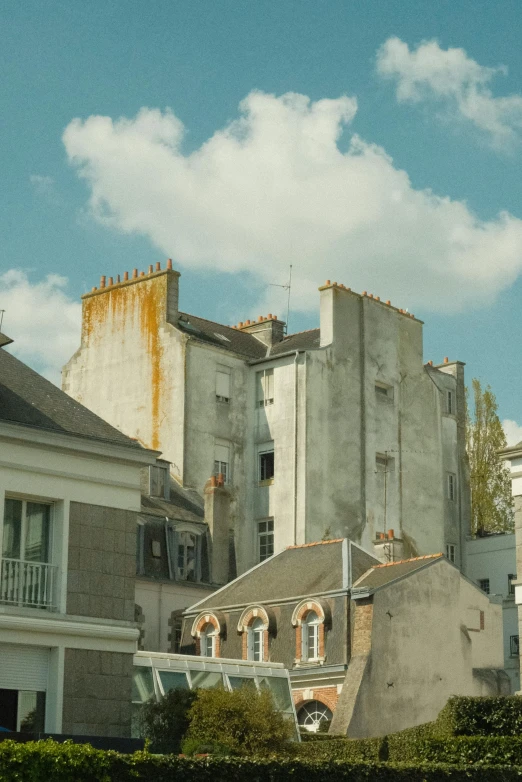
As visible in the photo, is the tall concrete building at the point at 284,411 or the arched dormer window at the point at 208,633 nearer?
the arched dormer window at the point at 208,633

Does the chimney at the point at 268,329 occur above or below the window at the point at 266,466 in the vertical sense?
above

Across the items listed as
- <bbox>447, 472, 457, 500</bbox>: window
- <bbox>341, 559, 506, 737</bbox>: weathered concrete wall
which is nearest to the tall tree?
<bbox>447, 472, 457, 500</bbox>: window

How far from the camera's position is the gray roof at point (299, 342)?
50.6 metres

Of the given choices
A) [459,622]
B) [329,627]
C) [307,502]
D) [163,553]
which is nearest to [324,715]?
[329,627]

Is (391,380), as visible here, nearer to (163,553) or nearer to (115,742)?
(163,553)

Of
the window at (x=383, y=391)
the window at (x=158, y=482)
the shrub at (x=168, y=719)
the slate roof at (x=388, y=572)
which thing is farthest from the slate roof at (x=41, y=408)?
the window at (x=383, y=391)

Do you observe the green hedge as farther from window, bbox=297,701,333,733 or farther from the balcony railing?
window, bbox=297,701,333,733

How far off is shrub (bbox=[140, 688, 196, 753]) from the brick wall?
323cm

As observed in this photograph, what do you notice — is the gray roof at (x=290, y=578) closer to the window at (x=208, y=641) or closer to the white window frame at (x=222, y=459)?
the window at (x=208, y=641)

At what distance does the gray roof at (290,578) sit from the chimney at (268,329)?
15.5 m

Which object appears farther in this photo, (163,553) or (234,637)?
(163,553)

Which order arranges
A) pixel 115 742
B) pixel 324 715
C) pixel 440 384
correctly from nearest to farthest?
1. pixel 115 742
2. pixel 324 715
3. pixel 440 384

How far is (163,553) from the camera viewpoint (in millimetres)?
42031

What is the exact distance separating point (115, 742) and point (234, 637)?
1807 centimetres
